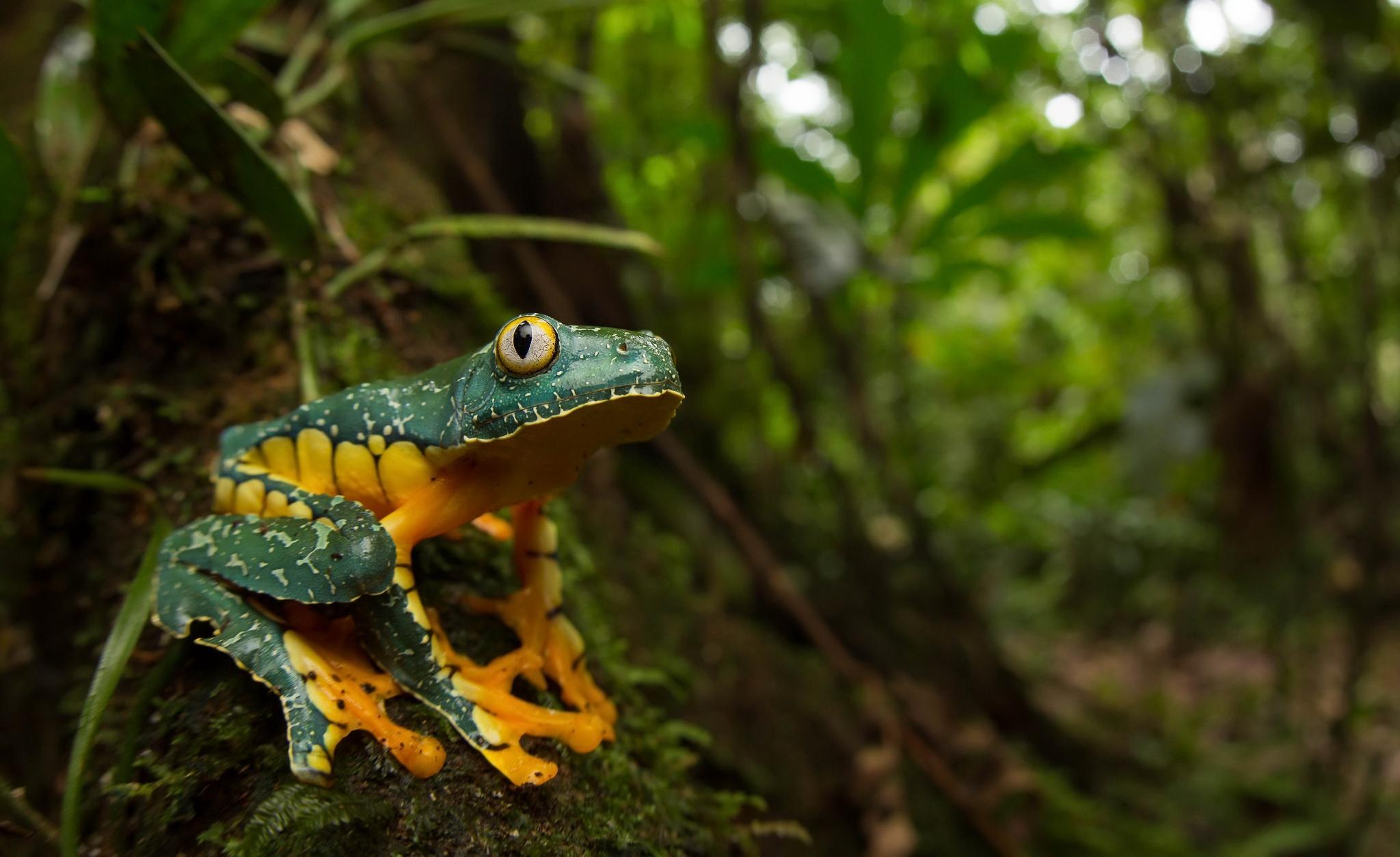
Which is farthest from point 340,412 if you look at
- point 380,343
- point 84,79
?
point 84,79

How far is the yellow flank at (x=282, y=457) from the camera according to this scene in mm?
1335

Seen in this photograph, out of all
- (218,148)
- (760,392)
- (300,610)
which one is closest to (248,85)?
(218,148)

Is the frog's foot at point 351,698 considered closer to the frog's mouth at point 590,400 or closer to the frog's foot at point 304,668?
the frog's foot at point 304,668

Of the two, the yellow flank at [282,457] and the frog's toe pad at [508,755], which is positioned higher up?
the yellow flank at [282,457]

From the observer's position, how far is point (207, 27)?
1.69 m

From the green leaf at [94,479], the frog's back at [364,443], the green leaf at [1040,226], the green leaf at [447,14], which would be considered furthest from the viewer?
the green leaf at [1040,226]

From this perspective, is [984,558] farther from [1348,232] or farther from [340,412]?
[340,412]

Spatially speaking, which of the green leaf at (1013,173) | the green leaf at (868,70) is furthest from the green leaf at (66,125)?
the green leaf at (1013,173)

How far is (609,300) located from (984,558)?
395 centimetres

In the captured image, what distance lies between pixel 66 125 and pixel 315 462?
5.84ft

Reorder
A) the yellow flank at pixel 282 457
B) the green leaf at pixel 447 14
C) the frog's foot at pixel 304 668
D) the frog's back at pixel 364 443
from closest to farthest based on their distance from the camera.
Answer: the frog's foot at pixel 304 668
the frog's back at pixel 364 443
the yellow flank at pixel 282 457
the green leaf at pixel 447 14

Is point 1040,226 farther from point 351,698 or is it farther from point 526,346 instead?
point 351,698

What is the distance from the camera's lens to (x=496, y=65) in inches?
139

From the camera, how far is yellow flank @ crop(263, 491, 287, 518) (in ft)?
4.19
